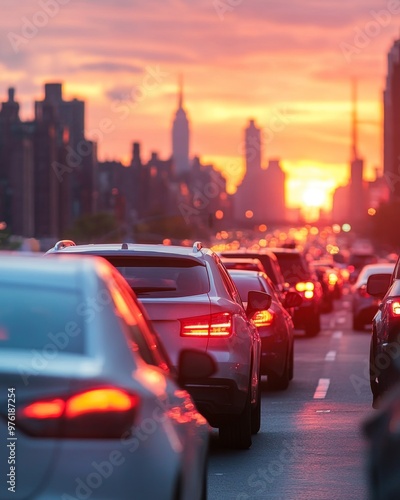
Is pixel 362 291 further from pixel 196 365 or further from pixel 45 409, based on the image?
pixel 45 409

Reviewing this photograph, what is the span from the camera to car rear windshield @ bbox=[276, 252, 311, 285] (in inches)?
1292

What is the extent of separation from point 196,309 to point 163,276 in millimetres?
431

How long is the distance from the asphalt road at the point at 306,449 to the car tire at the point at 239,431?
A: 75 mm

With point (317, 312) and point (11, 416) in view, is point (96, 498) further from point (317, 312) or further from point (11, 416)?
point (317, 312)

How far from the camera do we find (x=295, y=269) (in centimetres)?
3281

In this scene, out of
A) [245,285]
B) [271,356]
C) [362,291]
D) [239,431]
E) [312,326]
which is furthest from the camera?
[362,291]

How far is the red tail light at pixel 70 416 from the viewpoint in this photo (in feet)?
16.5

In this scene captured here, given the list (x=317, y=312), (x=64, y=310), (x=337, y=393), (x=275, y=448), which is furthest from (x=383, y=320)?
(x=317, y=312)

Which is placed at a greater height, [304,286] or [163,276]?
[163,276]

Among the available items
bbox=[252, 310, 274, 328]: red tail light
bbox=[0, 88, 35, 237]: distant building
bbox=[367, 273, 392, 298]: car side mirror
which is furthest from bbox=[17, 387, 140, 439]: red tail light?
bbox=[0, 88, 35, 237]: distant building

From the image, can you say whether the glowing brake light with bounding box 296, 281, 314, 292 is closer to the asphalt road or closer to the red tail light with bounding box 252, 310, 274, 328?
the asphalt road

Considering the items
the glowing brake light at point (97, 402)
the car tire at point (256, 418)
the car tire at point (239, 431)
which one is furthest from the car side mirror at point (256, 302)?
the glowing brake light at point (97, 402)

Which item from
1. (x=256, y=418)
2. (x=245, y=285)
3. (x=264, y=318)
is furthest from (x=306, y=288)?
(x=256, y=418)

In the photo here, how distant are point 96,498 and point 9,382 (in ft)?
1.64
